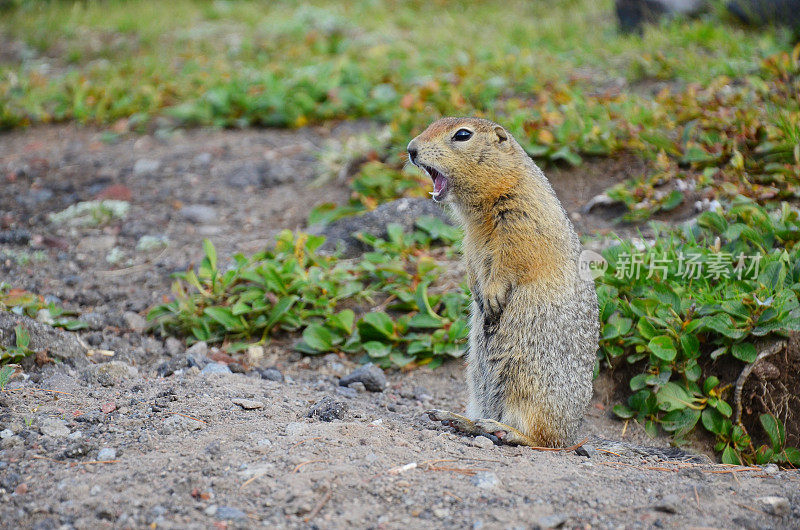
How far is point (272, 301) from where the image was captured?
462 centimetres

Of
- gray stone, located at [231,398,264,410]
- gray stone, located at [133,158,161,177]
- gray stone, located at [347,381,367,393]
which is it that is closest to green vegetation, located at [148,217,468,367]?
gray stone, located at [347,381,367,393]

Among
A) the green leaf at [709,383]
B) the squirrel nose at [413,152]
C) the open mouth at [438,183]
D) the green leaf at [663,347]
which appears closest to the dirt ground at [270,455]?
the green leaf at [709,383]

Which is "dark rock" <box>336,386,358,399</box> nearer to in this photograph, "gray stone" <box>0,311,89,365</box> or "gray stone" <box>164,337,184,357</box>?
"gray stone" <box>164,337,184,357</box>

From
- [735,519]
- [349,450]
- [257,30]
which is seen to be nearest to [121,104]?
[257,30]

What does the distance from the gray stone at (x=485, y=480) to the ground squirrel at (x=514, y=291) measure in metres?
0.67

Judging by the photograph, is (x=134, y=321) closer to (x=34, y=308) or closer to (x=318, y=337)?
(x=34, y=308)

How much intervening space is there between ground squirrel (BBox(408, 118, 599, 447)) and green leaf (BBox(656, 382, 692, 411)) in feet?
1.52

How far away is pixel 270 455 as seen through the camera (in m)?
2.83

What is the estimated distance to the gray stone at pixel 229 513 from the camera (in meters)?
2.42

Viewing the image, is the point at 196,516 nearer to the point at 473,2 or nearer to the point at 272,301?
the point at 272,301

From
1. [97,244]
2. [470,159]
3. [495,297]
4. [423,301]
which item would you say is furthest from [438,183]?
[97,244]

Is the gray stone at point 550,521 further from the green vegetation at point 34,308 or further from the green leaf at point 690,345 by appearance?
the green vegetation at point 34,308

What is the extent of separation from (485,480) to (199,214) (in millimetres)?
4069

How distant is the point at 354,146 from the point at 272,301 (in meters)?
2.23
